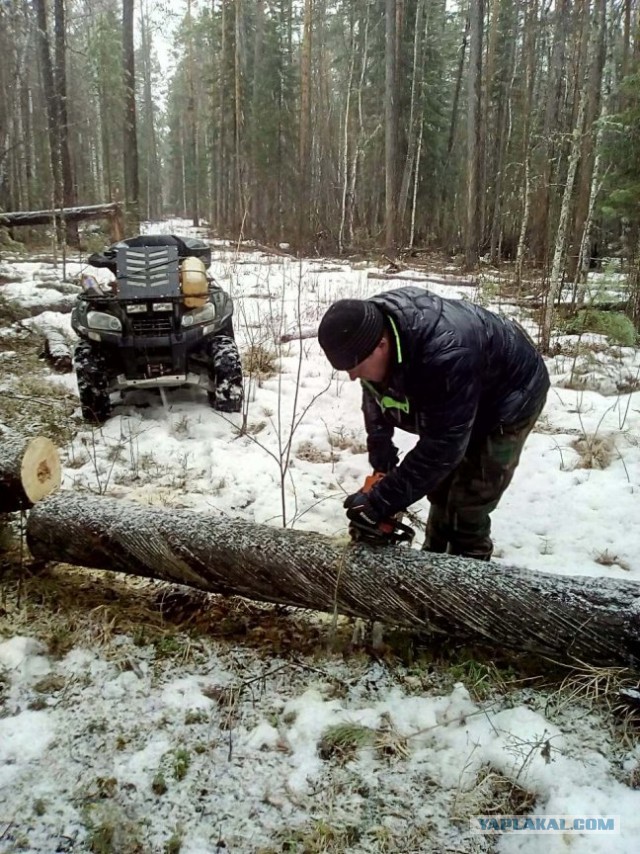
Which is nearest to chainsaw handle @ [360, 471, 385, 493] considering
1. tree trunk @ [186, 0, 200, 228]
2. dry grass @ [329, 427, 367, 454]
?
dry grass @ [329, 427, 367, 454]

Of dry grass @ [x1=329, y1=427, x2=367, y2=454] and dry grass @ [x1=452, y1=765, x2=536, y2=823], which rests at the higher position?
dry grass @ [x1=329, y1=427, x2=367, y2=454]

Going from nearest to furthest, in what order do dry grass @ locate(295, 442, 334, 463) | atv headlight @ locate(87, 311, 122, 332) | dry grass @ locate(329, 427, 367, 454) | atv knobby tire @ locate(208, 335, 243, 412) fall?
Answer: 1. dry grass @ locate(295, 442, 334, 463)
2. dry grass @ locate(329, 427, 367, 454)
3. atv headlight @ locate(87, 311, 122, 332)
4. atv knobby tire @ locate(208, 335, 243, 412)

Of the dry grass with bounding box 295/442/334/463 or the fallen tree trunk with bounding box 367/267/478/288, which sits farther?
the fallen tree trunk with bounding box 367/267/478/288

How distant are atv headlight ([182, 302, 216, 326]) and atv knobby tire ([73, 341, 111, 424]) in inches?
34.9

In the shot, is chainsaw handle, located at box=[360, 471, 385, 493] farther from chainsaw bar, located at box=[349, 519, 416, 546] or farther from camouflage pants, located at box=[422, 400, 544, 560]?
camouflage pants, located at box=[422, 400, 544, 560]

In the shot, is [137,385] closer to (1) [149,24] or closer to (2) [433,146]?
(2) [433,146]

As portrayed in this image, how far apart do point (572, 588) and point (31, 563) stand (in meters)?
2.70

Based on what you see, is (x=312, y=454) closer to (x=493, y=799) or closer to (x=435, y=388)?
(x=435, y=388)

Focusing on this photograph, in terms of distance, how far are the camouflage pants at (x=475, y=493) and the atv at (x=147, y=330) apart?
2949mm

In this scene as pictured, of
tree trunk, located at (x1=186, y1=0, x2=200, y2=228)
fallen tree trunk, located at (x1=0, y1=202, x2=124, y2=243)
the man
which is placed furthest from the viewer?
tree trunk, located at (x1=186, y1=0, x2=200, y2=228)

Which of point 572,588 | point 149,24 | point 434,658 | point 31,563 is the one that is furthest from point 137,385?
point 149,24

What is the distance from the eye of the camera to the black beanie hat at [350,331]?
2086 millimetres

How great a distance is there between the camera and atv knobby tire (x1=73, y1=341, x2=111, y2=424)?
5.28m

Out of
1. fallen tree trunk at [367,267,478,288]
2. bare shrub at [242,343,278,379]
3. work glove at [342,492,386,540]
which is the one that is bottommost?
bare shrub at [242,343,278,379]
